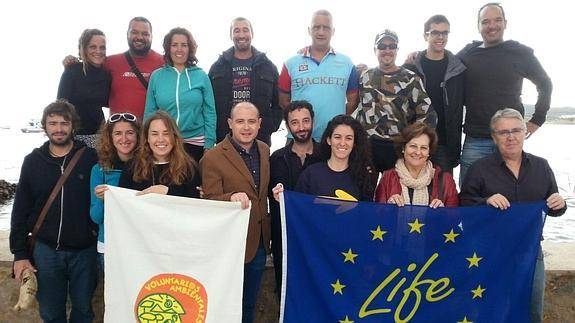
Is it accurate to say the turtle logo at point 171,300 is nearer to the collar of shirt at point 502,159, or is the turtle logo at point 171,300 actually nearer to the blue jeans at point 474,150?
the collar of shirt at point 502,159

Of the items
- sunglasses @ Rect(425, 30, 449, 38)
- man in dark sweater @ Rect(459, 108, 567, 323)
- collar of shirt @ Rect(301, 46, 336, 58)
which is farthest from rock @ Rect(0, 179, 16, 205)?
man in dark sweater @ Rect(459, 108, 567, 323)

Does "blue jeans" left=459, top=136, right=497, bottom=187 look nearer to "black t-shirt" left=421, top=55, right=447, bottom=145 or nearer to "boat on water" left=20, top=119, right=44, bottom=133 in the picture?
"black t-shirt" left=421, top=55, right=447, bottom=145

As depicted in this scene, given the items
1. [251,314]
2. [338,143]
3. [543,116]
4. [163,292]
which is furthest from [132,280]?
[543,116]

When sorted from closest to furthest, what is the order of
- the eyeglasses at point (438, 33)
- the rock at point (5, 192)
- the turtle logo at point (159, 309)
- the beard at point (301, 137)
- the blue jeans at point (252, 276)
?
the turtle logo at point (159, 309) < the blue jeans at point (252, 276) < the beard at point (301, 137) < the eyeglasses at point (438, 33) < the rock at point (5, 192)

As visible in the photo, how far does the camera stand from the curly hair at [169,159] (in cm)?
395

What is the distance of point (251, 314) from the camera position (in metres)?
4.34

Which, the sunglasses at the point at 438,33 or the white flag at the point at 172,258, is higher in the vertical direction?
the sunglasses at the point at 438,33

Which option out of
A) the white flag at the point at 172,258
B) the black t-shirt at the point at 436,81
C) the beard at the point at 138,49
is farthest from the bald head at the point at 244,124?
the black t-shirt at the point at 436,81

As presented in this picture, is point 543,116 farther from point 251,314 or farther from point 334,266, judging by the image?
point 251,314

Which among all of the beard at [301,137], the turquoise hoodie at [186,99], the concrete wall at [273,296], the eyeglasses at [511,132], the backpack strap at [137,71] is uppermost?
the backpack strap at [137,71]

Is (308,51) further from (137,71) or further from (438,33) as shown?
(137,71)

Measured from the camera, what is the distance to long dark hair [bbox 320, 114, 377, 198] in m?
4.21

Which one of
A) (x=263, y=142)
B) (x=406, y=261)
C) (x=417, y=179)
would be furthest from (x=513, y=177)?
(x=263, y=142)

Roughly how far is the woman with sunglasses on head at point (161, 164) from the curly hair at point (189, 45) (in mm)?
1418
